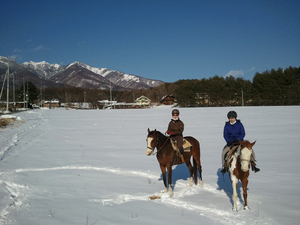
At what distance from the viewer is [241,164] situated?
4.55 m

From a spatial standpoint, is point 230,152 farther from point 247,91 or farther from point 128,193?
point 247,91

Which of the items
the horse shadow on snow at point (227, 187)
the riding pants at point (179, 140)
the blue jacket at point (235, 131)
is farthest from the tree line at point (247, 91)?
the riding pants at point (179, 140)

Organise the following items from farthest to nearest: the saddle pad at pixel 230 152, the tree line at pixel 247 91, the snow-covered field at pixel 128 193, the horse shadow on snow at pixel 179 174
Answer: the tree line at pixel 247 91, the horse shadow on snow at pixel 179 174, the saddle pad at pixel 230 152, the snow-covered field at pixel 128 193

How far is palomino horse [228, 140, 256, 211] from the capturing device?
4.48 metres

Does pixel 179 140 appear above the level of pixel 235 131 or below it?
below

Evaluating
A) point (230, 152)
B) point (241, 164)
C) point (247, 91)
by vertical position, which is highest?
point (247, 91)

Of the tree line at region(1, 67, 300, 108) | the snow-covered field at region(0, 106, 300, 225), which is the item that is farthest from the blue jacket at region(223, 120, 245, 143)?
the tree line at region(1, 67, 300, 108)

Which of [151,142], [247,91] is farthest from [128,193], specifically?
[247,91]

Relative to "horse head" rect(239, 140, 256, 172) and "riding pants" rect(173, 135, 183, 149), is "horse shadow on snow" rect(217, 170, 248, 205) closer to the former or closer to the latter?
"horse head" rect(239, 140, 256, 172)

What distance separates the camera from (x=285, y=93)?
2477 inches

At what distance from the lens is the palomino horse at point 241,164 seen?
14.7 ft

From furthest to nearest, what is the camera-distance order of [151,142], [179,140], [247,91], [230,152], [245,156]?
[247,91] < [179,140] < [151,142] < [230,152] < [245,156]

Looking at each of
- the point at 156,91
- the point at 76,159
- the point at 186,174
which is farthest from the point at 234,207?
the point at 156,91

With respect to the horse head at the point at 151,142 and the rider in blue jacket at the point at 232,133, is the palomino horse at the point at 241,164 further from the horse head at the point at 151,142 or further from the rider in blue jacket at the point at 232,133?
the horse head at the point at 151,142
